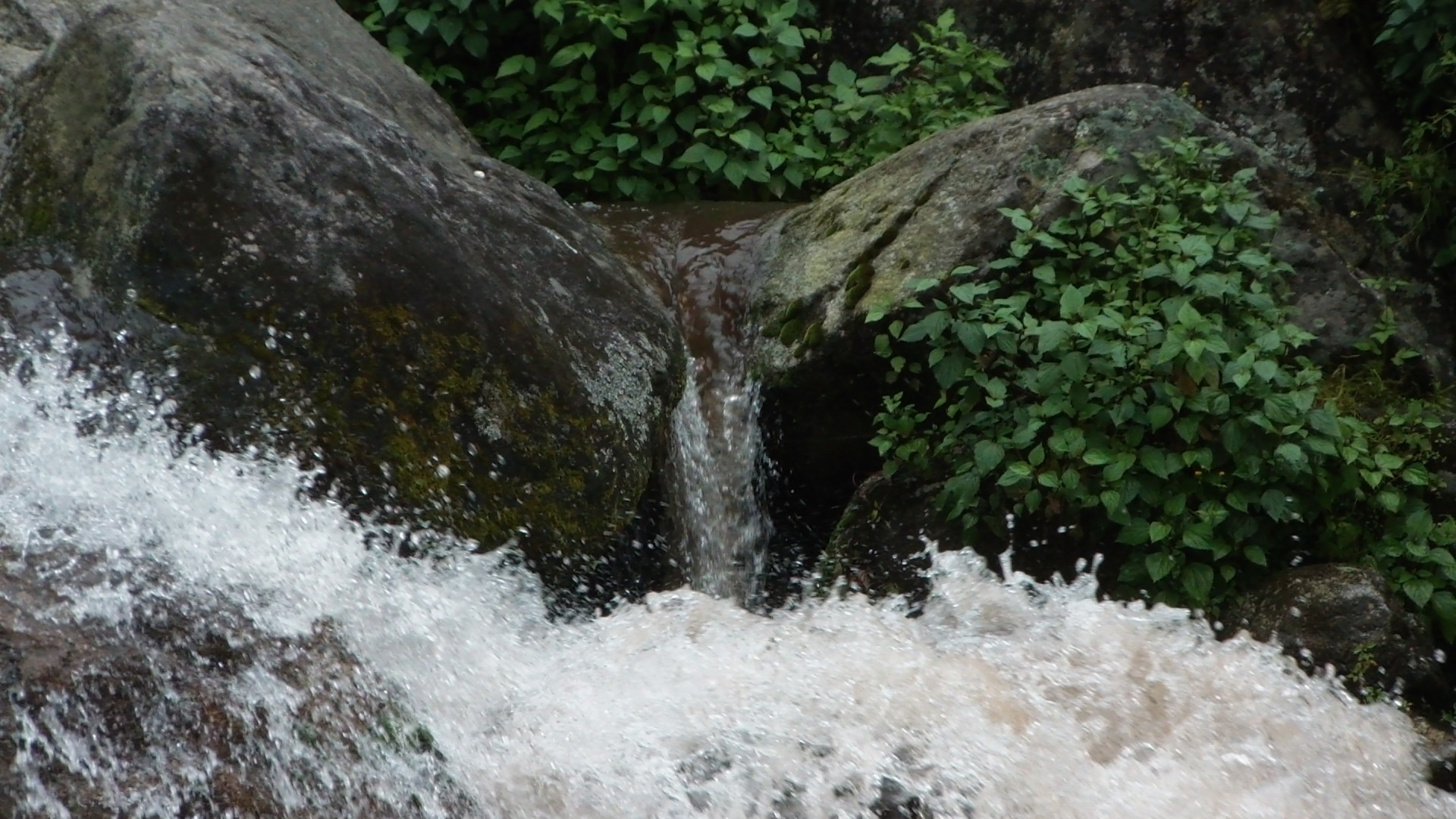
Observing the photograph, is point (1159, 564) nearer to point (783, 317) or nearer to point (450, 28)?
point (783, 317)

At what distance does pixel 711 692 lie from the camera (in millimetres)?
3008

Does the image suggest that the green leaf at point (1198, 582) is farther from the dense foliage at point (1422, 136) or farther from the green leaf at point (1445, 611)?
the dense foliage at point (1422, 136)

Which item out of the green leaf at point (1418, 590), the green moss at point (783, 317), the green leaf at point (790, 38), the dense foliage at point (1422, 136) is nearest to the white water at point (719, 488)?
the green moss at point (783, 317)

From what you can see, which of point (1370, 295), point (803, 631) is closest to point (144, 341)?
point (803, 631)

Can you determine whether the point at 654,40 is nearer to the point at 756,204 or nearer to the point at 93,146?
the point at 756,204

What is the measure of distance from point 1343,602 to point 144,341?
9.79 ft

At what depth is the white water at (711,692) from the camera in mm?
2711

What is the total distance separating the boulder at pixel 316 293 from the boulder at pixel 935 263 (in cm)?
57

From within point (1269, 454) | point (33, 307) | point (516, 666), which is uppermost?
point (1269, 454)

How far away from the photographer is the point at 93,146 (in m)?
3.24

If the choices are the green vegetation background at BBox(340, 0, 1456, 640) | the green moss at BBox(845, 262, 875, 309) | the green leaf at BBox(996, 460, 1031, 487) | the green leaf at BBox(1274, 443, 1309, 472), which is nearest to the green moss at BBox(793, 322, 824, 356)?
the green moss at BBox(845, 262, 875, 309)

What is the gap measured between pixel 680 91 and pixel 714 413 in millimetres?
1786

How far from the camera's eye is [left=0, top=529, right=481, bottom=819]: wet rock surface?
227 cm

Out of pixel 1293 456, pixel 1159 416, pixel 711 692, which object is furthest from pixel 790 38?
pixel 711 692
